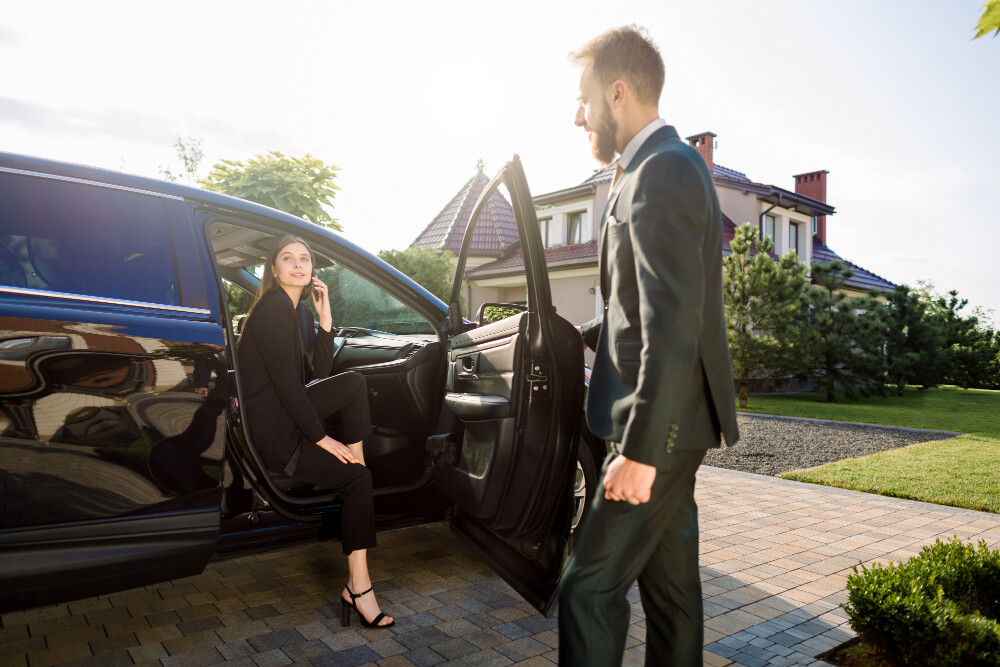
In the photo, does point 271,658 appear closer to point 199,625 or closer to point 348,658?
point 348,658

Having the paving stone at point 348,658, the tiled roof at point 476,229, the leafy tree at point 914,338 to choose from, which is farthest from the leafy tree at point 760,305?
the paving stone at point 348,658

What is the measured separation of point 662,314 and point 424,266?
14542mm

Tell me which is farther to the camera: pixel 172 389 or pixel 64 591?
pixel 172 389

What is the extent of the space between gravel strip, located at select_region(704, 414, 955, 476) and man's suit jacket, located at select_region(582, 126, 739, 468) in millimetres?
5524

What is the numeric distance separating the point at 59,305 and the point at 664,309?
1.96 m

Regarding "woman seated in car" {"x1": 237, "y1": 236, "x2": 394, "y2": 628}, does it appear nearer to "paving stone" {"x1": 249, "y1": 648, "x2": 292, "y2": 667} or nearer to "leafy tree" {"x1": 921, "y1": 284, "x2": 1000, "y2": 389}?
"paving stone" {"x1": 249, "y1": 648, "x2": 292, "y2": 667}

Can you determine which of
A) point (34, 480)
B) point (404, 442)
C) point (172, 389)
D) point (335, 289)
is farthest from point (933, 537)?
point (34, 480)

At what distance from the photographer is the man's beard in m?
1.99

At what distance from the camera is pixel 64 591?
90.2 inches

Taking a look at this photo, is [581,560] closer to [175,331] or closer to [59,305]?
[175,331]

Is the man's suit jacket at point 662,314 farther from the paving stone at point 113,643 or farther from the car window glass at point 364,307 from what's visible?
the paving stone at point 113,643

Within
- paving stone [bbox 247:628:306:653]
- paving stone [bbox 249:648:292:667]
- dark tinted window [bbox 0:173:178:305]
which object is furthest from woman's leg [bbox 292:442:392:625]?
dark tinted window [bbox 0:173:178:305]

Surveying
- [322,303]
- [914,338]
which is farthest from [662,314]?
[914,338]

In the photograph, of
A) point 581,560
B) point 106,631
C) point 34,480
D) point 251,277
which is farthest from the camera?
point 251,277
